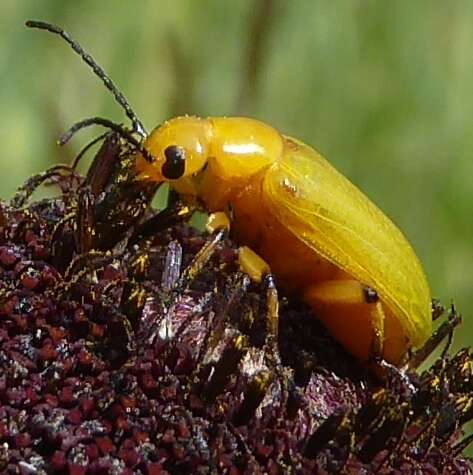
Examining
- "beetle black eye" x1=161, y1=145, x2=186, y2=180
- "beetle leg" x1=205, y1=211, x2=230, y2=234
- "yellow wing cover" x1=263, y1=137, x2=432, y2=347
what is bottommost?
"beetle leg" x1=205, y1=211, x2=230, y2=234

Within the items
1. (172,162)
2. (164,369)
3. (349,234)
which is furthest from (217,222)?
(164,369)

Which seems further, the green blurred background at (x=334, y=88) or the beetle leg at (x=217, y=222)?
the green blurred background at (x=334, y=88)

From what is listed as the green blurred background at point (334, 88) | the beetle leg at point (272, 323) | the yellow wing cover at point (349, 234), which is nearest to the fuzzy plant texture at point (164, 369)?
the beetle leg at point (272, 323)

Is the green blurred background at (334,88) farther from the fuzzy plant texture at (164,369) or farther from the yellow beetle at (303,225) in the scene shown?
the fuzzy plant texture at (164,369)

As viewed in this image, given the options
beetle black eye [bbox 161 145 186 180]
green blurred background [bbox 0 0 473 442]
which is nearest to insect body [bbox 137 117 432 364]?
beetle black eye [bbox 161 145 186 180]

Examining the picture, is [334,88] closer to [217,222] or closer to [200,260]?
[217,222]

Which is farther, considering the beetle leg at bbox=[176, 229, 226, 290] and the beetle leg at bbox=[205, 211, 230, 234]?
the beetle leg at bbox=[205, 211, 230, 234]

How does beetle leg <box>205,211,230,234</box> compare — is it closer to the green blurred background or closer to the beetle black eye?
the beetle black eye

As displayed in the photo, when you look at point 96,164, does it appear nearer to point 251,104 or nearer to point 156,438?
point 156,438
